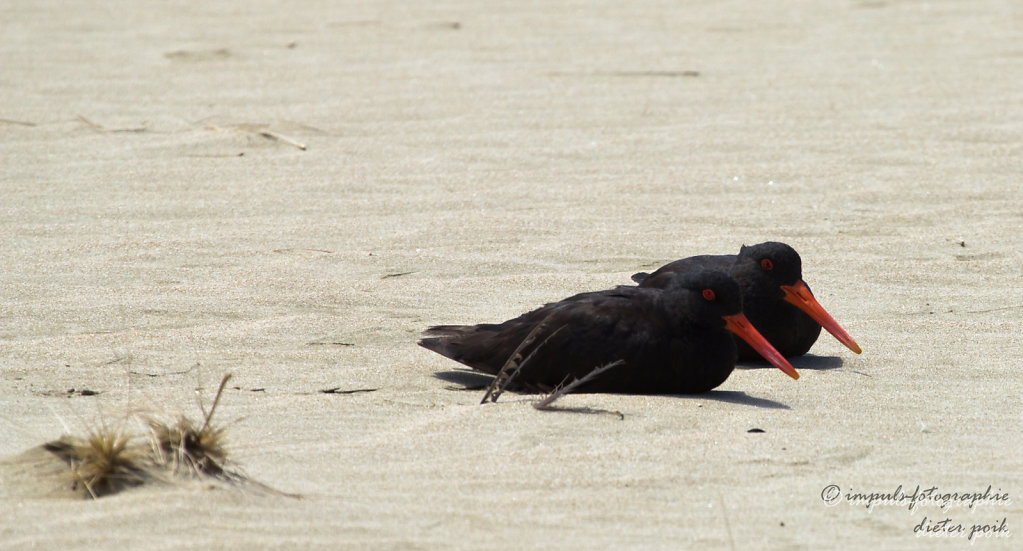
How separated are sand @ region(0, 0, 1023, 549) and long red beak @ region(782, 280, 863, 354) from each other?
0.64 feet

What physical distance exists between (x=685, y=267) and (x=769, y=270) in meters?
0.38

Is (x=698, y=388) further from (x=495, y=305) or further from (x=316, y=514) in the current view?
(x=316, y=514)

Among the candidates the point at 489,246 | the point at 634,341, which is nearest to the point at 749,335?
the point at 634,341

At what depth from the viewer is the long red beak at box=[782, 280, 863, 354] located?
223 inches

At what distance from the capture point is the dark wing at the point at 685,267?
584 cm

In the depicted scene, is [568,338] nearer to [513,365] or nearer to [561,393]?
[513,365]

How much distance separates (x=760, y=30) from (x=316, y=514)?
413 inches

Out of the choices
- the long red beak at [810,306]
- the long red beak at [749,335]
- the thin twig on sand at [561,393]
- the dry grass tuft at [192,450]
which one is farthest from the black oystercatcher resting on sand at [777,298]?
the dry grass tuft at [192,450]

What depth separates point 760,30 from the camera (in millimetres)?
13055

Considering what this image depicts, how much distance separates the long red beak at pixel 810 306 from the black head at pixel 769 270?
30 millimetres

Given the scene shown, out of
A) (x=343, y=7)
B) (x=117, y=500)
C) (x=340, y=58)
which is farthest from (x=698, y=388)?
(x=343, y=7)

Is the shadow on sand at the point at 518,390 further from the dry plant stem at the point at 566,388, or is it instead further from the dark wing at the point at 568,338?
the dry plant stem at the point at 566,388

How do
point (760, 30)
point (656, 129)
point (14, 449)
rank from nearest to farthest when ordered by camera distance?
1. point (14, 449)
2. point (656, 129)
3. point (760, 30)

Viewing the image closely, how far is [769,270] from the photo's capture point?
19.3 ft
